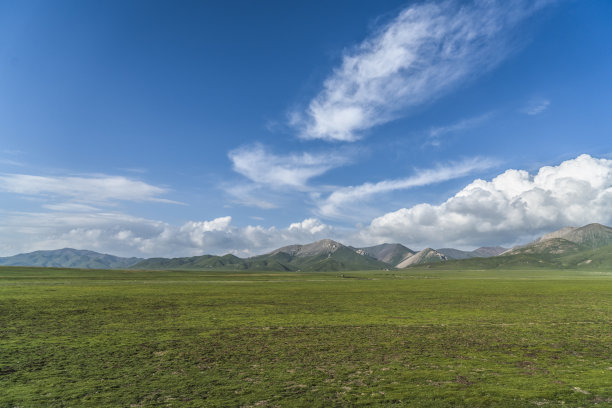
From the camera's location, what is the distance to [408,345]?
2695cm

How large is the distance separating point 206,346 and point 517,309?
4603 cm

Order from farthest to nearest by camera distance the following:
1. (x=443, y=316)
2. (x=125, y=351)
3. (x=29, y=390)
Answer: (x=443, y=316) < (x=125, y=351) < (x=29, y=390)

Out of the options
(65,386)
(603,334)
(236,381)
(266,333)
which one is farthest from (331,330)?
(603,334)

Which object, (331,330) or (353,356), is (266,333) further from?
(353,356)

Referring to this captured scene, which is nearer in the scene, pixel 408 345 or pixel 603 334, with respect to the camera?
pixel 408 345

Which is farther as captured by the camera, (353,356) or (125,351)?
(125,351)

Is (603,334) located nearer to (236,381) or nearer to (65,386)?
(236,381)

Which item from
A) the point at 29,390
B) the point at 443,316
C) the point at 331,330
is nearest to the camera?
the point at 29,390

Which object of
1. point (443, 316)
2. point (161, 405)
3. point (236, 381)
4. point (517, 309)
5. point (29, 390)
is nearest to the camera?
point (161, 405)

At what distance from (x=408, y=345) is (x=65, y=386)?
24.0m

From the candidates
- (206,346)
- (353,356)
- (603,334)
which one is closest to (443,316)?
(603,334)

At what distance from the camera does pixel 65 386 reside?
18016mm

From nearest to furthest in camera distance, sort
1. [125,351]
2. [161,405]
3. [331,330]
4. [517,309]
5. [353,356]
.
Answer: [161,405] < [353,356] < [125,351] < [331,330] < [517,309]

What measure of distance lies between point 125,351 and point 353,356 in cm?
1797
